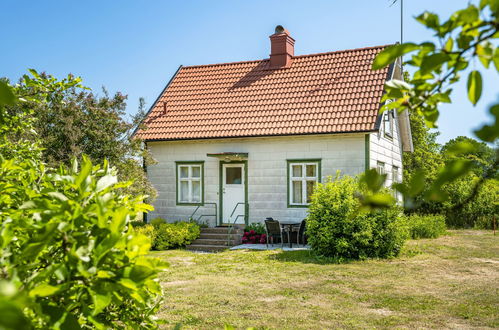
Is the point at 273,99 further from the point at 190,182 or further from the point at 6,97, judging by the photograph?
the point at 6,97

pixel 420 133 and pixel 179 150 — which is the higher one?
pixel 420 133

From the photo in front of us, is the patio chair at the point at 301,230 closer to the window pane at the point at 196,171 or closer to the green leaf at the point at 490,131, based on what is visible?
the window pane at the point at 196,171

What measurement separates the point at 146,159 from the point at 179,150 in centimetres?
178

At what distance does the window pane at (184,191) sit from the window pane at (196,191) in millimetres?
209

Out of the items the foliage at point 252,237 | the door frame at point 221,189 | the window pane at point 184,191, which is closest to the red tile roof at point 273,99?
the door frame at point 221,189

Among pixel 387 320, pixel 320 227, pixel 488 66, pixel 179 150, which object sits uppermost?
pixel 179 150

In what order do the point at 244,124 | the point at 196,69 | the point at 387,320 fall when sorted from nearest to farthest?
the point at 387,320 → the point at 244,124 → the point at 196,69

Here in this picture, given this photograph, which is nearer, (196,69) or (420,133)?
(196,69)

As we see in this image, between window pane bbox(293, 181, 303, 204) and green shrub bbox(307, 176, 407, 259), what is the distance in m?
3.35

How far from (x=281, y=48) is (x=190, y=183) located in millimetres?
6013

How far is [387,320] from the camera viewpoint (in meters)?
6.90

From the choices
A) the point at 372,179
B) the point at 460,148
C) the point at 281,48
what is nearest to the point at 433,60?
the point at 460,148

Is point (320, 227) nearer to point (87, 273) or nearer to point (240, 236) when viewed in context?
point (240, 236)

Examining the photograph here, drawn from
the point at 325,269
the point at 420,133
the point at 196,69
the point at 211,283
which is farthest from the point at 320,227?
the point at 420,133
